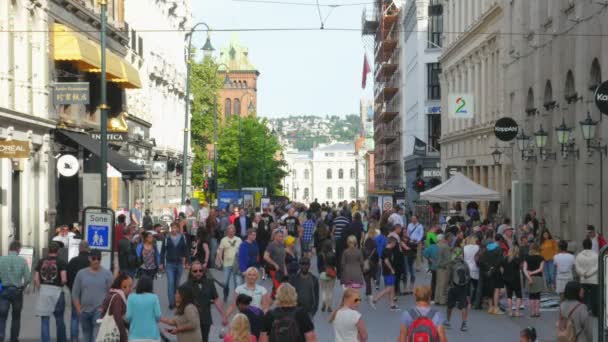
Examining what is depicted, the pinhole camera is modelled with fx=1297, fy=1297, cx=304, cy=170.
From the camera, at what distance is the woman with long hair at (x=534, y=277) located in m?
22.2

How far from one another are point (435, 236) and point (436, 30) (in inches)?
2012

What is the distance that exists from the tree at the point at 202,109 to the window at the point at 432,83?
30973mm

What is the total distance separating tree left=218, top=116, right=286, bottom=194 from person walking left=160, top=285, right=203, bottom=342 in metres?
107

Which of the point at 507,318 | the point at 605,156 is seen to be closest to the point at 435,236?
the point at 605,156

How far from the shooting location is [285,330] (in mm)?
11727

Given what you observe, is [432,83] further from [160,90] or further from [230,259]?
[230,259]

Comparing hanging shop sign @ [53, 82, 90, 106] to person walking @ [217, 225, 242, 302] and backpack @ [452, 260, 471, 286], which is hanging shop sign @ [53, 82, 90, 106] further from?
backpack @ [452, 260, 471, 286]

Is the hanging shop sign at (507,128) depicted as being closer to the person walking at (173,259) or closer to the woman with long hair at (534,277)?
the woman with long hair at (534,277)

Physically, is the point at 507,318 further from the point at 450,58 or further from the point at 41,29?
the point at 450,58

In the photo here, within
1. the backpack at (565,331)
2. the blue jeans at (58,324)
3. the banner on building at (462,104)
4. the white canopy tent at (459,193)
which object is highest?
the banner on building at (462,104)

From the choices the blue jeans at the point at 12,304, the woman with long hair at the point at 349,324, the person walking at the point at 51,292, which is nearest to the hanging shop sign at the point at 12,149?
the blue jeans at the point at 12,304

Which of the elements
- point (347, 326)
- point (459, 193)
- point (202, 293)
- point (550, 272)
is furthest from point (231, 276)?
point (459, 193)

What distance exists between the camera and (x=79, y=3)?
38.9 metres

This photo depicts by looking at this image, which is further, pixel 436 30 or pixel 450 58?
pixel 436 30
